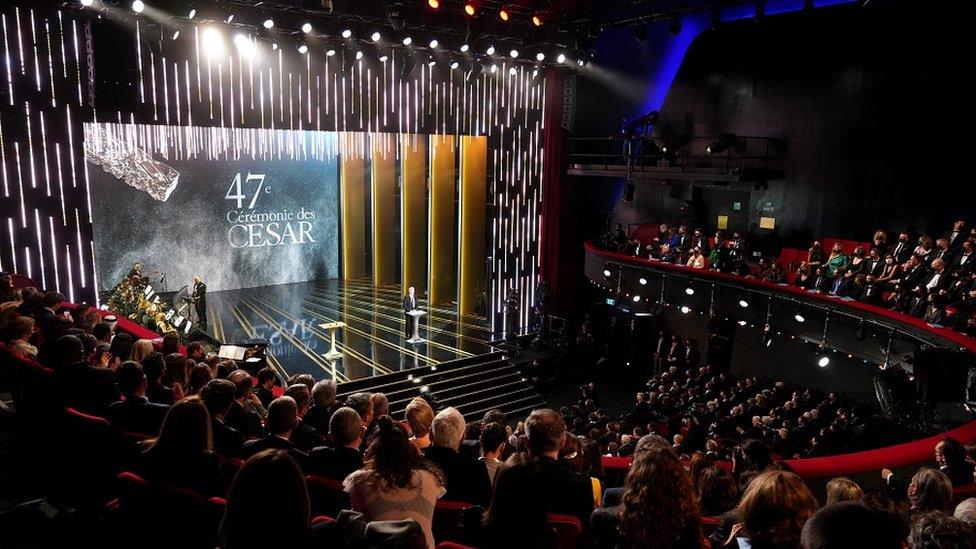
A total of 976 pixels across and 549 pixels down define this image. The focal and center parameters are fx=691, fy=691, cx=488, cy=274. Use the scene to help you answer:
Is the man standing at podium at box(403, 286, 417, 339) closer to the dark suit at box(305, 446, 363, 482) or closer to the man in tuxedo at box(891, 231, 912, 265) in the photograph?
the man in tuxedo at box(891, 231, 912, 265)

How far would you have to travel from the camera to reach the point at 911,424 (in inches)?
292

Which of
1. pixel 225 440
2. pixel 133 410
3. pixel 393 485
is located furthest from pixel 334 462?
pixel 133 410

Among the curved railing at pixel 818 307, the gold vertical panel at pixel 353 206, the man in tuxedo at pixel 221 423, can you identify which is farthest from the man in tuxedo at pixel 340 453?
the gold vertical panel at pixel 353 206

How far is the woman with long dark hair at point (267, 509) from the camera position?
185cm

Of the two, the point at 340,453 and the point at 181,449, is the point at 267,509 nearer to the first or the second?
the point at 181,449

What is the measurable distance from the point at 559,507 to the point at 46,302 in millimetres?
5694

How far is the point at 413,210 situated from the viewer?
1602 cm

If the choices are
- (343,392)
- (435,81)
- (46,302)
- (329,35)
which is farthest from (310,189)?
(46,302)

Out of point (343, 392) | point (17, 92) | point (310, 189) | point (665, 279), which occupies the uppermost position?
point (17, 92)

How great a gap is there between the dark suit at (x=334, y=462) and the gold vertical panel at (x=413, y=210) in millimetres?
12708

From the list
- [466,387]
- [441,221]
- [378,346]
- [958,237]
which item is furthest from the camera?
[441,221]

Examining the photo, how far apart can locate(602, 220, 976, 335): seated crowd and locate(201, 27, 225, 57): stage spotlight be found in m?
7.92

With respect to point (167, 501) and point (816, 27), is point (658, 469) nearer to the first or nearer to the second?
point (167, 501)

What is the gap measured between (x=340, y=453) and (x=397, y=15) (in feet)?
28.2
